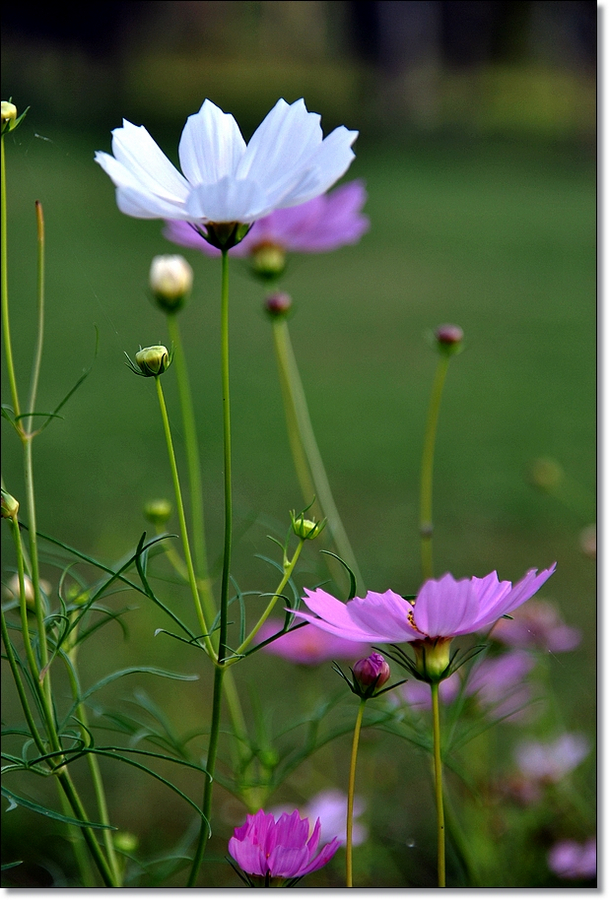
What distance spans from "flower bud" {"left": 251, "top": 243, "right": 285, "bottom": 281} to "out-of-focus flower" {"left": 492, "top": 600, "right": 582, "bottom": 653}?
0.25 meters

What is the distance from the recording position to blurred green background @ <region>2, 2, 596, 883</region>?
0.85 m

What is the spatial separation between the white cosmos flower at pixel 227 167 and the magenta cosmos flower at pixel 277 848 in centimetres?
18

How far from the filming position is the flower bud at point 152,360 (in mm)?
254

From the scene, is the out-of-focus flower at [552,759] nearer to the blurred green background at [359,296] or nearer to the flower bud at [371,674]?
the blurred green background at [359,296]

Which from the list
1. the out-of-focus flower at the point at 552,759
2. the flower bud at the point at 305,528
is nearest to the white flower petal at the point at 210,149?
the flower bud at the point at 305,528

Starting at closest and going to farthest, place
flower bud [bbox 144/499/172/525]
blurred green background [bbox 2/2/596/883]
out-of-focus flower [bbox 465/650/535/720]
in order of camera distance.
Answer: flower bud [bbox 144/499/172/525] → out-of-focus flower [bbox 465/650/535/720] → blurred green background [bbox 2/2/596/883]

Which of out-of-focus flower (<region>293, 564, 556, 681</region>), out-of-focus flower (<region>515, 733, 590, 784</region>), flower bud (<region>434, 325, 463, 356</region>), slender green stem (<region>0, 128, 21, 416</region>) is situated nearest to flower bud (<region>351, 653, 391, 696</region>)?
out-of-focus flower (<region>293, 564, 556, 681</region>)

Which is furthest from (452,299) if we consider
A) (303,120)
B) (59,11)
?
(303,120)

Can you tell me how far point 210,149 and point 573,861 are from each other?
427 millimetres

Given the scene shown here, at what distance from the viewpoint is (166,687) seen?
86 centimetres

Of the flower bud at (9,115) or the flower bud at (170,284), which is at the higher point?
the flower bud at (170,284)

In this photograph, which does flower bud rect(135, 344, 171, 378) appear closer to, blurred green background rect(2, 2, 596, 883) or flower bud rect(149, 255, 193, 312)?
blurred green background rect(2, 2, 596, 883)

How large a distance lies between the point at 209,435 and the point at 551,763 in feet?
3.58

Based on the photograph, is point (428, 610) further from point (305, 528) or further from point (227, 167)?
point (227, 167)
